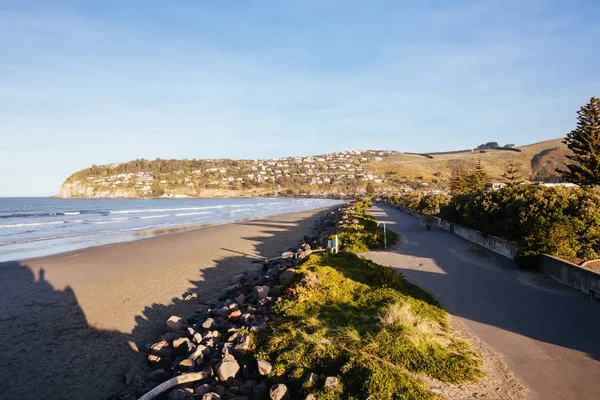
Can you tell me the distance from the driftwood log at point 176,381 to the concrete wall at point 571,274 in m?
8.29

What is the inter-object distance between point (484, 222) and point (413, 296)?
10025 mm

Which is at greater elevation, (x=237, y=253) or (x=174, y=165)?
(x=174, y=165)

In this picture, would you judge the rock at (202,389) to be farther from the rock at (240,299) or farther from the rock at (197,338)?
the rock at (240,299)

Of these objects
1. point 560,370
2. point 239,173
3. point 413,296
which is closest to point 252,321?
point 413,296

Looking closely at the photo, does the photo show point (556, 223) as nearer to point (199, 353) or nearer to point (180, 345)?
point (199, 353)

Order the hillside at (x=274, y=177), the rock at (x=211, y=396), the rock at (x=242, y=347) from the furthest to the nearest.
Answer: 1. the hillside at (x=274, y=177)
2. the rock at (x=242, y=347)
3. the rock at (x=211, y=396)

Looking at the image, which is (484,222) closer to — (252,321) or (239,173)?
(252,321)

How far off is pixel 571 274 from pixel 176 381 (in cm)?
927

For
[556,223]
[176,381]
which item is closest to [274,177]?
[556,223]

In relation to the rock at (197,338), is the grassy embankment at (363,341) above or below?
above

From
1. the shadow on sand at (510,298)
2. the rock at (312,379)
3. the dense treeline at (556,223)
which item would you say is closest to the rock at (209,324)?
the rock at (312,379)

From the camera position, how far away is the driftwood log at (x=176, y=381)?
5.27 m

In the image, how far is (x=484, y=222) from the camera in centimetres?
1655

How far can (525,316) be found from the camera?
7176 millimetres
